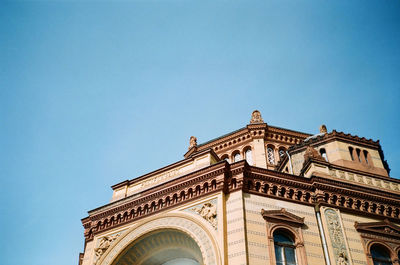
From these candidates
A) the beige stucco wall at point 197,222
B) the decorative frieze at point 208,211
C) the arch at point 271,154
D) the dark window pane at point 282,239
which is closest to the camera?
the beige stucco wall at point 197,222

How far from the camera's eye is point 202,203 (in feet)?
62.3

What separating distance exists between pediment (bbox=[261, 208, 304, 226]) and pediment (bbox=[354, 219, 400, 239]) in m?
3.03

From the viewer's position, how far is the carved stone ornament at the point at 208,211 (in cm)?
1803

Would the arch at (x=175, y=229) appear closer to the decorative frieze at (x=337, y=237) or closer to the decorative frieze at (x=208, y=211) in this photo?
the decorative frieze at (x=208, y=211)

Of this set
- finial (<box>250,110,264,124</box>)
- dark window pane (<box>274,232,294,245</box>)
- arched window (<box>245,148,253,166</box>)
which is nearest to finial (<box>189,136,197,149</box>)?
arched window (<box>245,148,253,166</box>)

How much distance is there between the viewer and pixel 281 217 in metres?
18.3

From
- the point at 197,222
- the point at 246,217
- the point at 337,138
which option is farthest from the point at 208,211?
the point at 337,138

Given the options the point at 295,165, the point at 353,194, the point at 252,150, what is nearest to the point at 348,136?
the point at 295,165

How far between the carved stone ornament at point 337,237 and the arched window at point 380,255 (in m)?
1.74

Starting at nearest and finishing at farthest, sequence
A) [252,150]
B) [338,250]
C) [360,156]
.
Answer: [338,250], [360,156], [252,150]

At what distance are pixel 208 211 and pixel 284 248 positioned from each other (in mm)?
3744

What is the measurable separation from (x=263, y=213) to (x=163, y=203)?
513cm

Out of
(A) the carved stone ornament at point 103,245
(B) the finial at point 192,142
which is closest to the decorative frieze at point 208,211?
(A) the carved stone ornament at point 103,245

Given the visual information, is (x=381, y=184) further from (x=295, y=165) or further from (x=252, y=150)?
(x=252, y=150)
